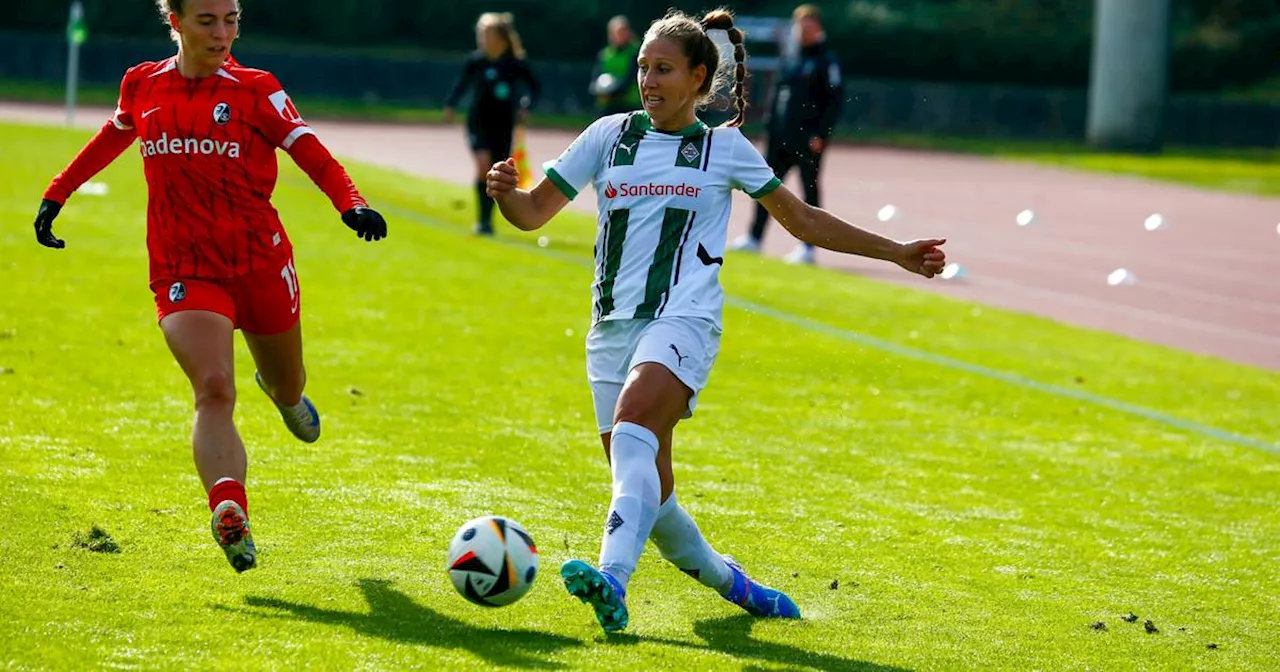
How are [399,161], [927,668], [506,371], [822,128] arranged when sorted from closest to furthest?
[927,668], [506,371], [822,128], [399,161]

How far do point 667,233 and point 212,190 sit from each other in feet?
5.23

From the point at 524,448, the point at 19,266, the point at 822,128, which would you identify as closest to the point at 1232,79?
the point at 822,128

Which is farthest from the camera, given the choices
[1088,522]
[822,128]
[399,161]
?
[399,161]

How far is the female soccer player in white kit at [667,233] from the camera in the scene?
552cm

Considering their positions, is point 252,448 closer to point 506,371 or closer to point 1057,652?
point 506,371

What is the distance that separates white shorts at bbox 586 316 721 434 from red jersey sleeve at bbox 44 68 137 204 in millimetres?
1857

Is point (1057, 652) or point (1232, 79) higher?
point (1057, 652)

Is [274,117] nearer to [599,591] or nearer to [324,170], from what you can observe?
[324,170]

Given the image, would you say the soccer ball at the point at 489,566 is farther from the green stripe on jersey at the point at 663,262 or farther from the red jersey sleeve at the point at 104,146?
the red jersey sleeve at the point at 104,146

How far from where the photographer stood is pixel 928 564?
22.2ft

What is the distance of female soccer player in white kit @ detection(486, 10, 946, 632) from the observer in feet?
18.1

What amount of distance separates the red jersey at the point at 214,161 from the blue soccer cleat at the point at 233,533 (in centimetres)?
96

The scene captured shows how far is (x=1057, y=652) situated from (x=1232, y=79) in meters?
42.9

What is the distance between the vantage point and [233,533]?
541 centimetres
